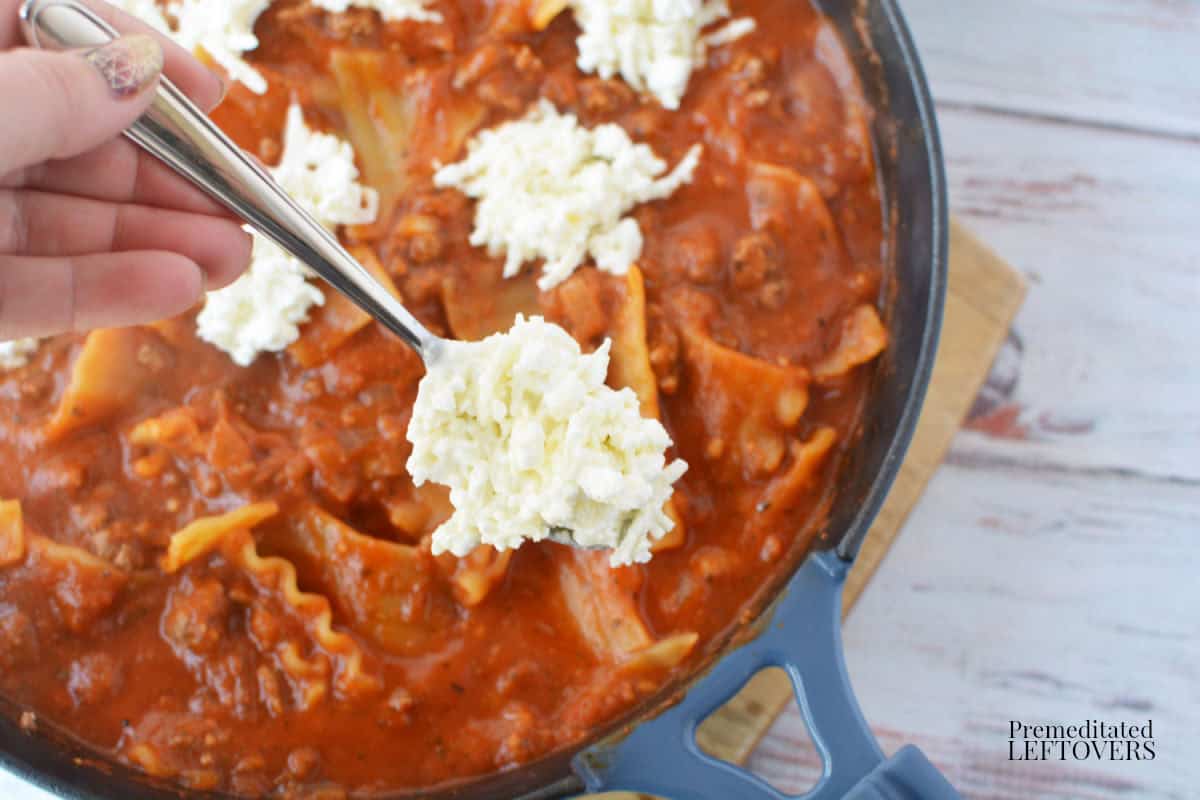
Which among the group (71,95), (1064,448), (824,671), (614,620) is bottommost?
(1064,448)

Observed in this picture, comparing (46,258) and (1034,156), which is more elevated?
(46,258)

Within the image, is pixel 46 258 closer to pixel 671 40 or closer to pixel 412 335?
pixel 412 335

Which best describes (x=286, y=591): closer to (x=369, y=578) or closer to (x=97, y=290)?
(x=369, y=578)

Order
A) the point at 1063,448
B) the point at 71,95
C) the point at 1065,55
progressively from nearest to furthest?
the point at 71,95, the point at 1063,448, the point at 1065,55

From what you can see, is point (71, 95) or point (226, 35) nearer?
point (71, 95)

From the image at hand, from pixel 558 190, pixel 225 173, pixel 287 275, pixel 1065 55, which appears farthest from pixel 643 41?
pixel 1065 55

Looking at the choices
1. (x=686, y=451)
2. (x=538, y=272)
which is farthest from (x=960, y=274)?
(x=538, y=272)
